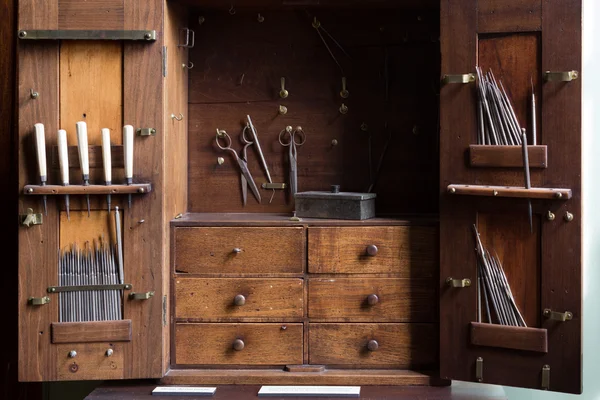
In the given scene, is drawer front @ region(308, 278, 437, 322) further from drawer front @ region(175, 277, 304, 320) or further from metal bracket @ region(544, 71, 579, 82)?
metal bracket @ region(544, 71, 579, 82)

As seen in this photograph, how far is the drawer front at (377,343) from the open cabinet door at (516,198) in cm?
11

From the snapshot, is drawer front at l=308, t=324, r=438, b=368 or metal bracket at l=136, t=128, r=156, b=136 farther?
drawer front at l=308, t=324, r=438, b=368

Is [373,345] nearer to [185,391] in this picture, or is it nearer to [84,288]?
[185,391]

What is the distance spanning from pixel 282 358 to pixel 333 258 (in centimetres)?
46

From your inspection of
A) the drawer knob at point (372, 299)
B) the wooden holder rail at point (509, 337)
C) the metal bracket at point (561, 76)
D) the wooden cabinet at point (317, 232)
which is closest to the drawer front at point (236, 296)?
the wooden cabinet at point (317, 232)

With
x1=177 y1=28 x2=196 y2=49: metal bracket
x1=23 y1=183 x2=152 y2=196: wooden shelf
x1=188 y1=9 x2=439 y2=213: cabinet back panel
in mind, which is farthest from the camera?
x1=188 y1=9 x2=439 y2=213: cabinet back panel

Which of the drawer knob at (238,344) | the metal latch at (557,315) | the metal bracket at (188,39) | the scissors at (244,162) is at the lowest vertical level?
the drawer knob at (238,344)

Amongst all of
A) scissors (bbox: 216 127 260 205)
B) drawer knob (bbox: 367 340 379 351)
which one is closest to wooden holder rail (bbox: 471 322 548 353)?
drawer knob (bbox: 367 340 379 351)

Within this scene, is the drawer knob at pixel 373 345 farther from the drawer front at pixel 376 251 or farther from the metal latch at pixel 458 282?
the metal latch at pixel 458 282

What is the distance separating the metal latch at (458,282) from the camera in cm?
294

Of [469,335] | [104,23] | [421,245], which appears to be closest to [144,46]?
[104,23]

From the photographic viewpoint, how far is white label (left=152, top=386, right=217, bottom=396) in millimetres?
2945

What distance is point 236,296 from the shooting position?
121 inches

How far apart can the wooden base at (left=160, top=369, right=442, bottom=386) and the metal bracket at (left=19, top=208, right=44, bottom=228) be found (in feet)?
2.61
